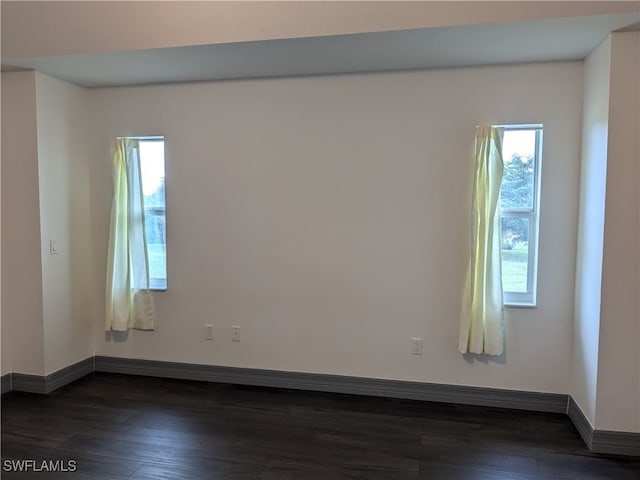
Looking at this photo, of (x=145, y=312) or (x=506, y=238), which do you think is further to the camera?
(x=145, y=312)

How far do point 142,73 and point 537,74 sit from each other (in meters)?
2.81

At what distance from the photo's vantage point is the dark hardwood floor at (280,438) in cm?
Result: 251

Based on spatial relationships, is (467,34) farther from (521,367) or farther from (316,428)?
(316,428)

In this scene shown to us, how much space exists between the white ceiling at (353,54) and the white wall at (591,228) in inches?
8.6

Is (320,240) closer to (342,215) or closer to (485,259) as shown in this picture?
(342,215)

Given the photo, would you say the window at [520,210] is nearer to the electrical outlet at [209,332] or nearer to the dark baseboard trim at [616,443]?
the dark baseboard trim at [616,443]

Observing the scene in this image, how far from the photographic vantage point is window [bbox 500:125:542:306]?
3.20m

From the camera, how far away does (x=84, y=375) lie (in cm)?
391

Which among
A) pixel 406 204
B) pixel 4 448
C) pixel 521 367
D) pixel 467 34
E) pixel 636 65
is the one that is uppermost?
pixel 467 34

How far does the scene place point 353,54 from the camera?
2.92 metres

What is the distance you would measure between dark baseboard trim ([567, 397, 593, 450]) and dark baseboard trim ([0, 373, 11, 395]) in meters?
4.14

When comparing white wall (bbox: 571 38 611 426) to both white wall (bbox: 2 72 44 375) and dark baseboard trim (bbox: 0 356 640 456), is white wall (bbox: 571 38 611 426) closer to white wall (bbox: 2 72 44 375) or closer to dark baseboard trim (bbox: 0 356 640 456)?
dark baseboard trim (bbox: 0 356 640 456)

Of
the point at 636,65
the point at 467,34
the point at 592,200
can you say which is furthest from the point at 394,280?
the point at 636,65

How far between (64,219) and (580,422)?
158 inches
